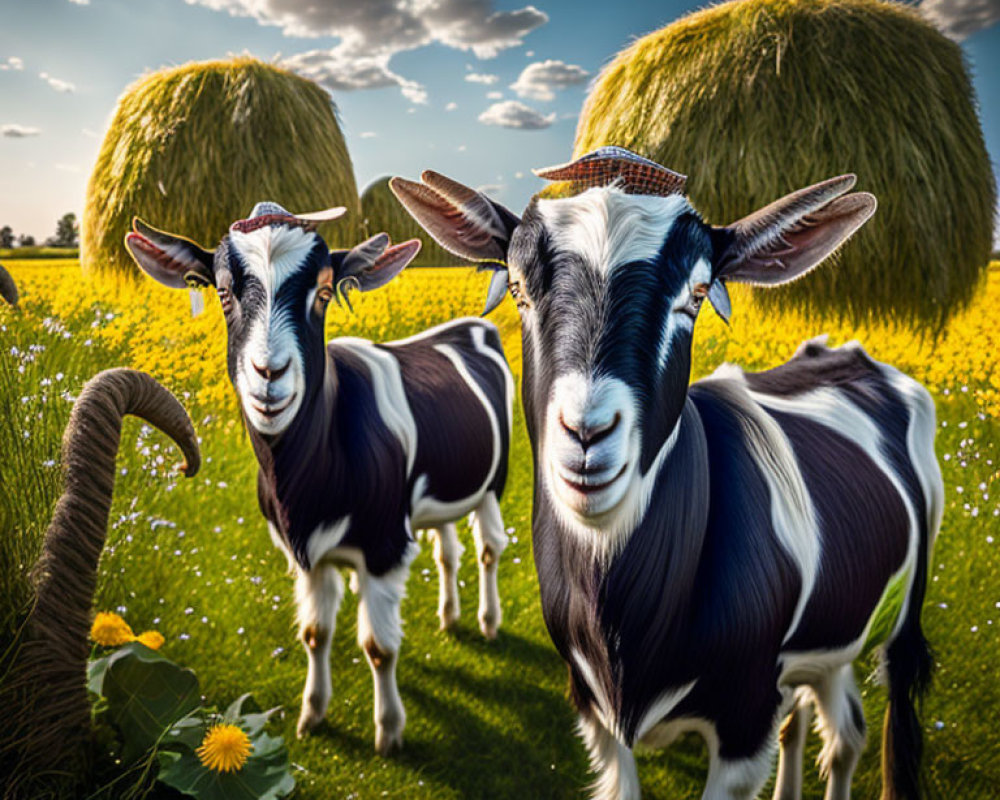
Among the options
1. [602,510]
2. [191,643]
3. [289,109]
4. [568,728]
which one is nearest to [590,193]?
[602,510]

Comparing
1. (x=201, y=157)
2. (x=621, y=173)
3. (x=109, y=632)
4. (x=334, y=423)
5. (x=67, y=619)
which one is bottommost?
(x=109, y=632)

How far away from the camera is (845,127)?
4719 millimetres

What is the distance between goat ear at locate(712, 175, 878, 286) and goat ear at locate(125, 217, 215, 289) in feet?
7.21

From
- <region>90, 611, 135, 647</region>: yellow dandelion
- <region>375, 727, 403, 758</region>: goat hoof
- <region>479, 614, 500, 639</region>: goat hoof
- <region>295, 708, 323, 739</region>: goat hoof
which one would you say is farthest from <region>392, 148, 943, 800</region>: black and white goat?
<region>479, 614, 500, 639</region>: goat hoof

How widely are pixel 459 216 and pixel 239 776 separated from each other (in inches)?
80.3

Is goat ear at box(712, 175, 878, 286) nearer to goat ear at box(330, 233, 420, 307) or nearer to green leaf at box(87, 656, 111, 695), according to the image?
goat ear at box(330, 233, 420, 307)

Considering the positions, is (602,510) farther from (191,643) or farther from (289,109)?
(289,109)

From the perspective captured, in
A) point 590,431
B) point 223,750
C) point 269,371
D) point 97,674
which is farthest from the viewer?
point 269,371

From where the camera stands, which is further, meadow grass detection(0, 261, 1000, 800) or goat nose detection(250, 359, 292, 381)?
meadow grass detection(0, 261, 1000, 800)

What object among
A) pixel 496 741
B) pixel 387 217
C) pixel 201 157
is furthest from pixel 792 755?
pixel 387 217

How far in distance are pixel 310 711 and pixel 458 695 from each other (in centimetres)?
82

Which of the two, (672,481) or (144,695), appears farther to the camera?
(144,695)

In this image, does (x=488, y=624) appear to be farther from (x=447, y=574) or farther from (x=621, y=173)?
(x=621, y=173)

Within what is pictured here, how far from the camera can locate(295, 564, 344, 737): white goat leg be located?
318 cm
